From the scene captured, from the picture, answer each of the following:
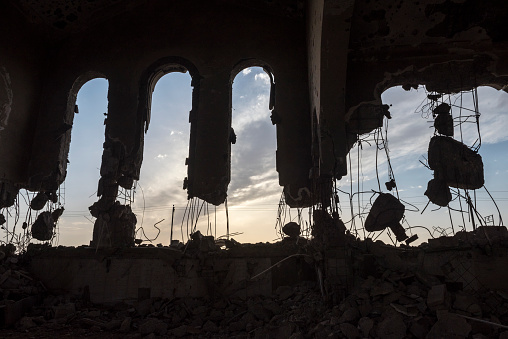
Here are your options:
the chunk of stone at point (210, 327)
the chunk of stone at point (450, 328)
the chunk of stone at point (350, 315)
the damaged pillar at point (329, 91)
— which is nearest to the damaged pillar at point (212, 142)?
the damaged pillar at point (329, 91)

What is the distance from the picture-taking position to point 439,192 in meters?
6.89

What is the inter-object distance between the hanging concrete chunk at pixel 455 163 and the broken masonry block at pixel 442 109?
586mm

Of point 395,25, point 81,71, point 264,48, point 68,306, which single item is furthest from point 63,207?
point 395,25

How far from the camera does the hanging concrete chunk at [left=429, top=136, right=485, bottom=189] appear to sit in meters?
6.84

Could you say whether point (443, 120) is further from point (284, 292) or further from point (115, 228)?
point (115, 228)

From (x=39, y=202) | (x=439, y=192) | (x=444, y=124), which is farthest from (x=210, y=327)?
(x=444, y=124)

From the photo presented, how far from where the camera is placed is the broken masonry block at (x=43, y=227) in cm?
800

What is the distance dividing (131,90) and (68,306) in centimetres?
514

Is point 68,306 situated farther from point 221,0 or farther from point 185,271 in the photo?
point 221,0

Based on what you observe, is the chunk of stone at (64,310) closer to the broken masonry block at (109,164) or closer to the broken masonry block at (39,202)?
the broken masonry block at (109,164)

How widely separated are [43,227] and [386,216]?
769cm

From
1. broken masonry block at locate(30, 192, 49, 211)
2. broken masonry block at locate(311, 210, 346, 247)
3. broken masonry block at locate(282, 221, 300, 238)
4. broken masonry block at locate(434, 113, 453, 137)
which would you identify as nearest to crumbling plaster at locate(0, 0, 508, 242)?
broken masonry block at locate(30, 192, 49, 211)

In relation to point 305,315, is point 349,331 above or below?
below

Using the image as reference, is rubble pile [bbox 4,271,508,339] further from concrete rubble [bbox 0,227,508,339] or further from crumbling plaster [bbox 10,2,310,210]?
crumbling plaster [bbox 10,2,310,210]
